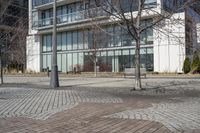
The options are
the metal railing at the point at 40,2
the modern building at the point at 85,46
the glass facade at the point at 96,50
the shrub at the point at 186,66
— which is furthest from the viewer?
the metal railing at the point at 40,2

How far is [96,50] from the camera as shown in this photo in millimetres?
35719

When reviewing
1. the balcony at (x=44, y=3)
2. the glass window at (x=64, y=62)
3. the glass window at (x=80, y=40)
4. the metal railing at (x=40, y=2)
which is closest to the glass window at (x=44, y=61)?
the glass window at (x=64, y=62)

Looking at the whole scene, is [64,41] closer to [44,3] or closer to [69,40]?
[69,40]

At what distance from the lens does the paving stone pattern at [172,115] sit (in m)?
6.47

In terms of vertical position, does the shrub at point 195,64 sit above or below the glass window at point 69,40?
below

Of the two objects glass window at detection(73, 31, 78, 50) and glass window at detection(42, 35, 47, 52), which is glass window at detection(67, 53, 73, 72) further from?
glass window at detection(42, 35, 47, 52)

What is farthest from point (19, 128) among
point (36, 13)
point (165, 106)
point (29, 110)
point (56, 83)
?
point (36, 13)

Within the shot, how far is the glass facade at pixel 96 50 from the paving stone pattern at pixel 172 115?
22.3 m

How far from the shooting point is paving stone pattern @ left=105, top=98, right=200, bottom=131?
21.2 feet

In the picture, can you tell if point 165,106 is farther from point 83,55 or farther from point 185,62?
point 83,55

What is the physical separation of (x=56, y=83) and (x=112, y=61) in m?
23.6

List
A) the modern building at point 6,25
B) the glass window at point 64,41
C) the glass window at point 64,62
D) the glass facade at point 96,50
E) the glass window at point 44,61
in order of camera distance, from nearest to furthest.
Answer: the modern building at point 6,25 < the glass facade at point 96,50 < the glass window at point 64,62 < the glass window at point 64,41 < the glass window at point 44,61

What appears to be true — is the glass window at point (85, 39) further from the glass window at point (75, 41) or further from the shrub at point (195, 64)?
the shrub at point (195, 64)

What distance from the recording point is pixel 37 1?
49.9 meters
